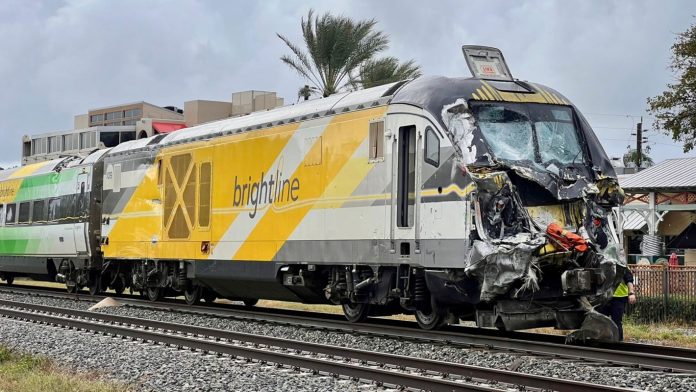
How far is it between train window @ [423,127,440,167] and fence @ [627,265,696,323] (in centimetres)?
718

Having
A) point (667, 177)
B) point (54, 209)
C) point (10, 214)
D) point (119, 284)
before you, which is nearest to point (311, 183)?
point (119, 284)

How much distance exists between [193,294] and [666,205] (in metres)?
15.1

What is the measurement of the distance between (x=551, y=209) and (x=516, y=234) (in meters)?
0.70

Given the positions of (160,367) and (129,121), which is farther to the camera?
(129,121)

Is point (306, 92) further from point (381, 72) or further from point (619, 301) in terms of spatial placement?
point (619, 301)

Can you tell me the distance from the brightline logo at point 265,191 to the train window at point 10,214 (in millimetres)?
13992

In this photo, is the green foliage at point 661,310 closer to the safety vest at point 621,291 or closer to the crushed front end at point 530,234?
the safety vest at point 621,291

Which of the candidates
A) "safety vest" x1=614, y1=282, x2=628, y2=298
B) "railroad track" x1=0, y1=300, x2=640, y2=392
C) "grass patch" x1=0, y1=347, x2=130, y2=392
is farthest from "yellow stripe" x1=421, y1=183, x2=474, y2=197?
"grass patch" x1=0, y1=347, x2=130, y2=392

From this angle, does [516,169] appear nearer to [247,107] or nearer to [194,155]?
[194,155]

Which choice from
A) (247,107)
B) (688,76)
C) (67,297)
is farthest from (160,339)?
(247,107)

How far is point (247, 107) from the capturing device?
63.8 meters

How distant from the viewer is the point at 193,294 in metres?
21.1

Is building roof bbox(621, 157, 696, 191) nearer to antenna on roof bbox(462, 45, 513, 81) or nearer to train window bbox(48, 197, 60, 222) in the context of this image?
antenna on roof bbox(462, 45, 513, 81)

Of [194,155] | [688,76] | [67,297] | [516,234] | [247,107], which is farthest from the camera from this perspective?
[247,107]
